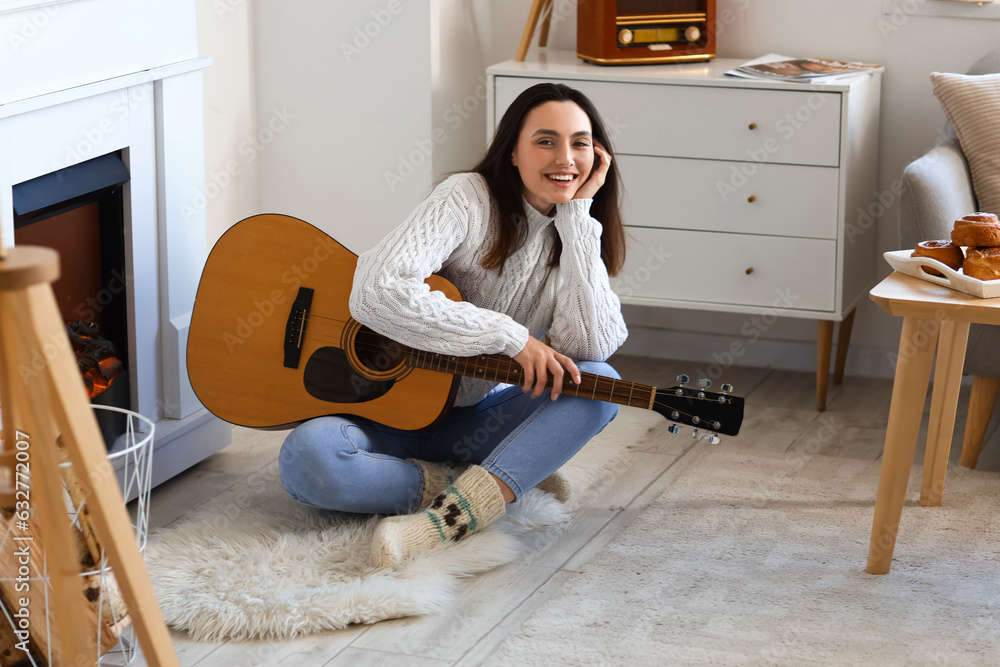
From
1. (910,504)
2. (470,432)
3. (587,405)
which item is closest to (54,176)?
(470,432)

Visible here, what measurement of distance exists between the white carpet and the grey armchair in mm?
106

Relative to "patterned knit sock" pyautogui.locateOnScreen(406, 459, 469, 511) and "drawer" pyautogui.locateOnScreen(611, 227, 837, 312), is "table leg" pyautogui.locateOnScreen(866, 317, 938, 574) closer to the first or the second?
"patterned knit sock" pyautogui.locateOnScreen(406, 459, 469, 511)

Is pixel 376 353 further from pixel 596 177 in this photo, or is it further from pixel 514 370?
pixel 596 177

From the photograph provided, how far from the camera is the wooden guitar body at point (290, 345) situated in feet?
6.56

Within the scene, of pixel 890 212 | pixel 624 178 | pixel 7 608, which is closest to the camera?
pixel 7 608

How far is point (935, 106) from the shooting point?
9.33ft

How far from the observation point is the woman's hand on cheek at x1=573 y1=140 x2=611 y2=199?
6.61 ft

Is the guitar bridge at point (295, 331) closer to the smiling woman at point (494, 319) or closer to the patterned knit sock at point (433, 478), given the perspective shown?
the smiling woman at point (494, 319)

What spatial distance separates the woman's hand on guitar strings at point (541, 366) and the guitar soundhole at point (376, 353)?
0.23m

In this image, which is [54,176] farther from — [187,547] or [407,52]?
[407,52]

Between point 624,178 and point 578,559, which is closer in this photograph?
point 578,559

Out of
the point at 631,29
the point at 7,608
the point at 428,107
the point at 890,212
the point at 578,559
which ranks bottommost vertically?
the point at 578,559

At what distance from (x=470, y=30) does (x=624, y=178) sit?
25.4 inches

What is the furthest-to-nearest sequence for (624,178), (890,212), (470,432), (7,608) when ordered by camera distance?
(890,212) → (624,178) → (470,432) → (7,608)
